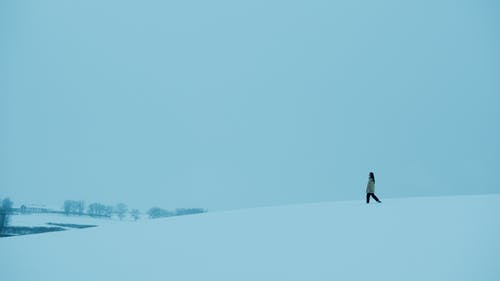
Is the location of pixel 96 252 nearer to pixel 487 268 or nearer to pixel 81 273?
pixel 81 273

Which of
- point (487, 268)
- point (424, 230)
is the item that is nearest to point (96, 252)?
point (424, 230)

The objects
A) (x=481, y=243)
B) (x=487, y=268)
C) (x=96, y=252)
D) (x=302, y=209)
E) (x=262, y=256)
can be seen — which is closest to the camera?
(x=487, y=268)

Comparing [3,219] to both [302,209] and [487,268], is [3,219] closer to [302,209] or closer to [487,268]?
[302,209]

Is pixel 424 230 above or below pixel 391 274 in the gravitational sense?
above

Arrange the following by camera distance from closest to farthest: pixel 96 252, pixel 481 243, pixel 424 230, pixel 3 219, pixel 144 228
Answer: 1. pixel 481 243
2. pixel 424 230
3. pixel 96 252
4. pixel 144 228
5. pixel 3 219

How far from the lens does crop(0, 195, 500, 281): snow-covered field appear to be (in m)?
9.79

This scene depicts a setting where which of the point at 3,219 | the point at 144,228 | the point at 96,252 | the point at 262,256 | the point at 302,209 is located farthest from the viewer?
the point at 3,219

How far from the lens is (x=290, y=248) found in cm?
1205

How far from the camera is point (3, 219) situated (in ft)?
92.9

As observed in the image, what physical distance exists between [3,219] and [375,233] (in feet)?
82.1

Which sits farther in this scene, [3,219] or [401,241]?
[3,219]

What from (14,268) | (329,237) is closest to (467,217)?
(329,237)

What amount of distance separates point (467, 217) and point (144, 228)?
11.4 m

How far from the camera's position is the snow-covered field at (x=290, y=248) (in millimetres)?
9789
